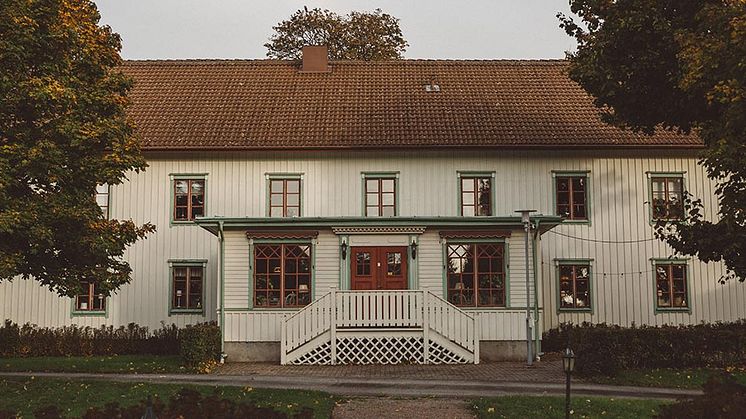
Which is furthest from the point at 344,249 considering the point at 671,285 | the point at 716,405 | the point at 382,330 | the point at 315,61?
the point at 716,405

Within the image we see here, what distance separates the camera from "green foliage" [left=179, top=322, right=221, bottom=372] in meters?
18.7

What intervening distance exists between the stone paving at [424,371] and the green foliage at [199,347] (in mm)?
435

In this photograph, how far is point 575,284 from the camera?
78.1 feet

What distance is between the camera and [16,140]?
1479cm

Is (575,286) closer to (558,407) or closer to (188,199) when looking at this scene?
(558,407)

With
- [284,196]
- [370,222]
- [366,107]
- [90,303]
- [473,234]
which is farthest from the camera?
[366,107]

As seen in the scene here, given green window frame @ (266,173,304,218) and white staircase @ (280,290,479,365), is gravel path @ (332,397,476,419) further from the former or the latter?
green window frame @ (266,173,304,218)

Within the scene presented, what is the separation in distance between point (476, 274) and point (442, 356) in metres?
2.57

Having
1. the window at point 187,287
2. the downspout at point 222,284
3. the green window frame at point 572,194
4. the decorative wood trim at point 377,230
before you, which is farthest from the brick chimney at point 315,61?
the downspout at point 222,284

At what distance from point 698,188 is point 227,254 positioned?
15.2 m

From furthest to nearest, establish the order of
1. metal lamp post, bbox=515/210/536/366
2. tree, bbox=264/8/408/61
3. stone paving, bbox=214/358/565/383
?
tree, bbox=264/8/408/61 < metal lamp post, bbox=515/210/536/366 < stone paving, bbox=214/358/565/383

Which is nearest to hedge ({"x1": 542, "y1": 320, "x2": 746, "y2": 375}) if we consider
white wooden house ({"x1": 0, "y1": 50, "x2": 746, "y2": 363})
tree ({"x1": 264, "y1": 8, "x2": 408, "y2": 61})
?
white wooden house ({"x1": 0, "y1": 50, "x2": 746, "y2": 363})

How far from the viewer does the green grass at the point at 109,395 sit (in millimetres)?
12956

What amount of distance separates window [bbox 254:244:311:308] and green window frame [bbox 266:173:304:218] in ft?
10.5
